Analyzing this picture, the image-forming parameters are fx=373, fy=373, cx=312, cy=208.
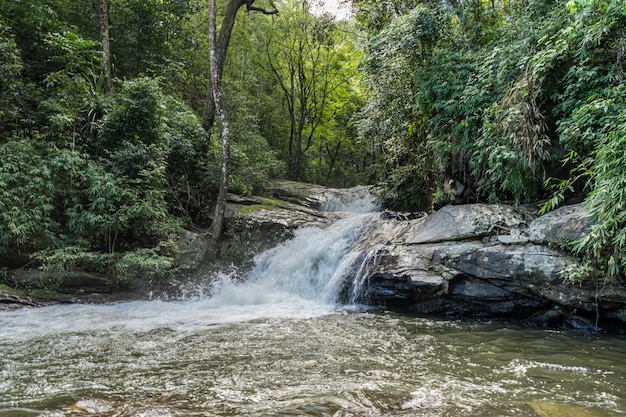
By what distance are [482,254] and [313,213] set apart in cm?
689

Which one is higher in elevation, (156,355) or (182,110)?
(182,110)

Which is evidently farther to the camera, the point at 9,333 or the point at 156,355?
the point at 9,333

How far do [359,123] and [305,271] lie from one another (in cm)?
596

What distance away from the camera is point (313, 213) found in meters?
13.2

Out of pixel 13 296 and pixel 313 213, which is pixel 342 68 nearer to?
pixel 313 213

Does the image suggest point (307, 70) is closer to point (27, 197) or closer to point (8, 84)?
point (8, 84)

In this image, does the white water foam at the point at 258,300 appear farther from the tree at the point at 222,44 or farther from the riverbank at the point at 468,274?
the tree at the point at 222,44

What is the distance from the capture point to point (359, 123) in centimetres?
1307

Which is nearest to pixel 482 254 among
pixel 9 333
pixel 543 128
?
pixel 543 128

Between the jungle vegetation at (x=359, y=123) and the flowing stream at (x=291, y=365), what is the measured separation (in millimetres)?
1725

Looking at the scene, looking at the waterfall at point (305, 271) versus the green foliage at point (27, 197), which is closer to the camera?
the green foliage at point (27, 197)

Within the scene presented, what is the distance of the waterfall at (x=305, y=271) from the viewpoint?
8859 millimetres

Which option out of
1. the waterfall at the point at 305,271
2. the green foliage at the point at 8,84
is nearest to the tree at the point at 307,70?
the waterfall at the point at 305,271

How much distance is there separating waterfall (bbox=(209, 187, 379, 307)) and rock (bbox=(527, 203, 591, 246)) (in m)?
3.55
